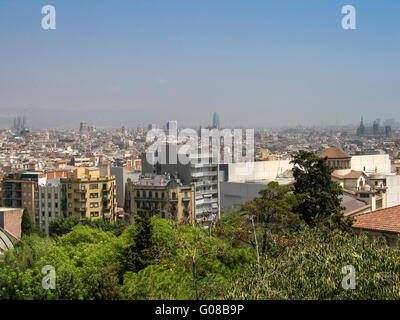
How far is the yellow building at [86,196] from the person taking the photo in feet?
74.0

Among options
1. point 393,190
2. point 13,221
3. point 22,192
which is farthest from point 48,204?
point 393,190

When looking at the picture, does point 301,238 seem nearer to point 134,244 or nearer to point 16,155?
point 134,244

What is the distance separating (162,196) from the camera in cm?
2233

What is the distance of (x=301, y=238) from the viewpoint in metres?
6.15

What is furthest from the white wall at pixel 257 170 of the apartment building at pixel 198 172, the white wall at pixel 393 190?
the white wall at pixel 393 190

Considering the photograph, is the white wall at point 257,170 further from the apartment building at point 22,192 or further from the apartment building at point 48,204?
the apartment building at point 22,192

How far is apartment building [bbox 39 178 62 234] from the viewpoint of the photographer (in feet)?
75.8

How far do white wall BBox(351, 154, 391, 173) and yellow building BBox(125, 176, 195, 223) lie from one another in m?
7.86

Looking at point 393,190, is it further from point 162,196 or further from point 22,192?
point 22,192

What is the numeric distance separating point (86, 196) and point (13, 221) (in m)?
4.57

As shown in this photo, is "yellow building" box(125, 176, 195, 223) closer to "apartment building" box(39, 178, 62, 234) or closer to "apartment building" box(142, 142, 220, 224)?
"apartment building" box(142, 142, 220, 224)

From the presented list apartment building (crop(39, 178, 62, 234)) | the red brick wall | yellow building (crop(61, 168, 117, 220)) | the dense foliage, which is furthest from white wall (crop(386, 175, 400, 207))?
apartment building (crop(39, 178, 62, 234))

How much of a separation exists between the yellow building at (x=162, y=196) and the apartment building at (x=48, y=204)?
2958mm

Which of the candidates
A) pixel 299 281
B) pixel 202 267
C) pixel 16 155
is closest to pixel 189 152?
pixel 16 155
